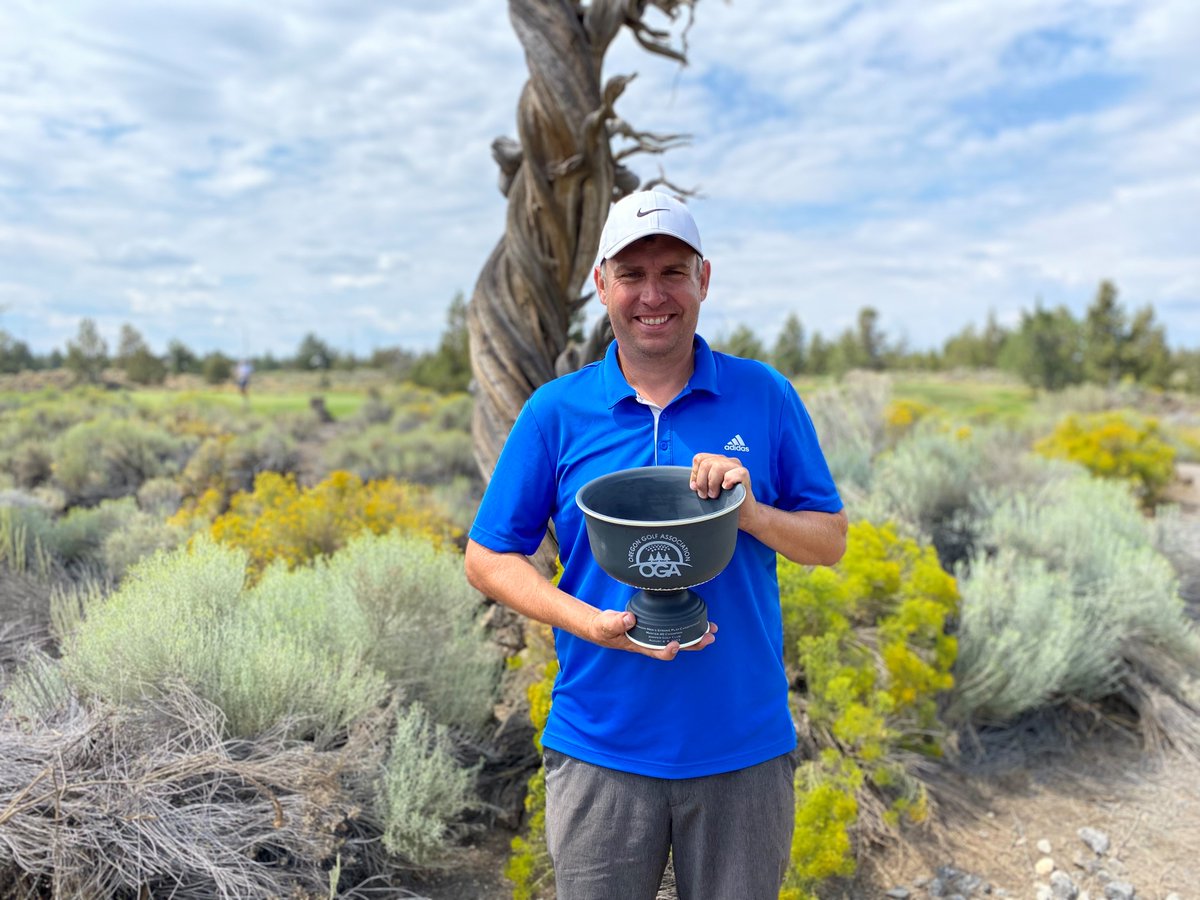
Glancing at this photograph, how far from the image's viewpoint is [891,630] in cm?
371

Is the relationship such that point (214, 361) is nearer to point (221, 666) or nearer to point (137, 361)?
point (137, 361)

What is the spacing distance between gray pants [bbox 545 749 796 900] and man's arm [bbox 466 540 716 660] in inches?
13.2

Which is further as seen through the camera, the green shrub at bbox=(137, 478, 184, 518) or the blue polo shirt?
the green shrub at bbox=(137, 478, 184, 518)

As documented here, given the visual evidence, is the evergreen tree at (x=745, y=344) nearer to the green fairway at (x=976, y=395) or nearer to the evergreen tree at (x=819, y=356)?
the green fairway at (x=976, y=395)

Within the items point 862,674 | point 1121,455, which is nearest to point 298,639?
point 862,674

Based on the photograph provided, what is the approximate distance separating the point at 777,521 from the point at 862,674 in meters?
1.91

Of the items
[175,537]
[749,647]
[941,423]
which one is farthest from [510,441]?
[941,423]

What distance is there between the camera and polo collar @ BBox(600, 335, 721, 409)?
1887 millimetres

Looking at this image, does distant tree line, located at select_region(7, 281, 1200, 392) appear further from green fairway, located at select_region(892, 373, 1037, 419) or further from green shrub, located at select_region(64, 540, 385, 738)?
green shrub, located at select_region(64, 540, 385, 738)

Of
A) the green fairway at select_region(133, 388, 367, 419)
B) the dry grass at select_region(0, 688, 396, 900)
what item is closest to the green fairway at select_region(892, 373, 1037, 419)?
the green fairway at select_region(133, 388, 367, 419)

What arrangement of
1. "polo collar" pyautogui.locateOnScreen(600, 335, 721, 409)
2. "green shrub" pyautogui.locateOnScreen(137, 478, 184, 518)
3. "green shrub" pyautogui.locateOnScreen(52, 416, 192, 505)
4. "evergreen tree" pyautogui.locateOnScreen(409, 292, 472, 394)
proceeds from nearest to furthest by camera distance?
1. "polo collar" pyautogui.locateOnScreen(600, 335, 721, 409)
2. "green shrub" pyautogui.locateOnScreen(137, 478, 184, 518)
3. "green shrub" pyautogui.locateOnScreen(52, 416, 192, 505)
4. "evergreen tree" pyautogui.locateOnScreen(409, 292, 472, 394)

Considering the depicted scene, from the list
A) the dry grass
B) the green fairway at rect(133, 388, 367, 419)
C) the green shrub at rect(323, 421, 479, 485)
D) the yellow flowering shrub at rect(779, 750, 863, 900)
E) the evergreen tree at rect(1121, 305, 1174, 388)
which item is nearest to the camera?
the dry grass

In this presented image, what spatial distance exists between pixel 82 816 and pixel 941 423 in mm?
8766

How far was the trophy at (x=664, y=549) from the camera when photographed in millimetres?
1557
